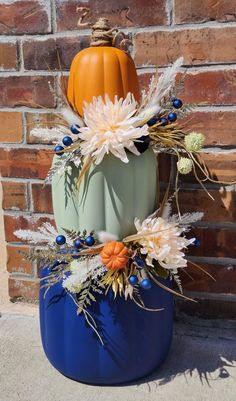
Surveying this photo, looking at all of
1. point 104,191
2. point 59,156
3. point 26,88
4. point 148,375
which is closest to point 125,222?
point 104,191

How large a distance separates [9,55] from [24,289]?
0.68 metres

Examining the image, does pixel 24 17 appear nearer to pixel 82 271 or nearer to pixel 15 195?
pixel 15 195

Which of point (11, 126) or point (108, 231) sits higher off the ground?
point (11, 126)

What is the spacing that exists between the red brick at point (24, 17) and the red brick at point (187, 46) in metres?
0.26

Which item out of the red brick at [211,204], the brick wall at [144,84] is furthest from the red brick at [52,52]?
the red brick at [211,204]

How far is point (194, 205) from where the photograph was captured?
51.3 inches

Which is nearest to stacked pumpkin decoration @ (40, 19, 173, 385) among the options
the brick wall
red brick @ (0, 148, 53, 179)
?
the brick wall

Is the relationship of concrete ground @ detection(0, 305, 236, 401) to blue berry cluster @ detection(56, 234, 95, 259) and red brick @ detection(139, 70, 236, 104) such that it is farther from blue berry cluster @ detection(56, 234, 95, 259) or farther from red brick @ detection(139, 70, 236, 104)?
red brick @ detection(139, 70, 236, 104)

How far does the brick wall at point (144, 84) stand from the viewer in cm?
121

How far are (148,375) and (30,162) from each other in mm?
648

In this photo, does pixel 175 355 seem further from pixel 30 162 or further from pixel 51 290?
pixel 30 162

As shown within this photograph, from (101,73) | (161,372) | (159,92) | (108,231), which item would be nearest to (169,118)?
(159,92)

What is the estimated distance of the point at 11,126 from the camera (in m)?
1.37

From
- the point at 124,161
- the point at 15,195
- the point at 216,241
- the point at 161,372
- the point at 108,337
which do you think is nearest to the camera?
the point at 124,161
